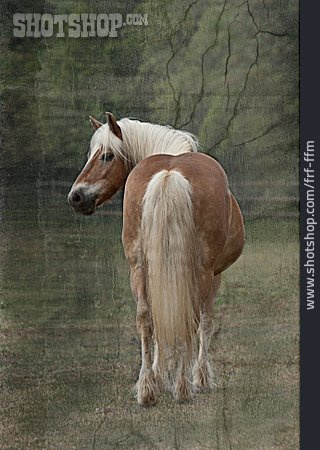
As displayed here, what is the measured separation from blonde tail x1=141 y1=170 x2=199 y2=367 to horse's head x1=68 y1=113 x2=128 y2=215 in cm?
25

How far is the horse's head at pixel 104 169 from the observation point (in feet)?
11.4

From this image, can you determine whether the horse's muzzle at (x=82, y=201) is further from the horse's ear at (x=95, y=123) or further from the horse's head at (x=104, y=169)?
the horse's ear at (x=95, y=123)

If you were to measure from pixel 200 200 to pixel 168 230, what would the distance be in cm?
19

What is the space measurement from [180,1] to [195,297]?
1.23m

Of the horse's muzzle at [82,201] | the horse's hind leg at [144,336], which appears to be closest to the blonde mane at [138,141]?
the horse's muzzle at [82,201]

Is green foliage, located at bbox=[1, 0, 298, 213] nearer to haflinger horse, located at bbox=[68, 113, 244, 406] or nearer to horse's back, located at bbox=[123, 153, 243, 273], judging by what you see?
haflinger horse, located at bbox=[68, 113, 244, 406]

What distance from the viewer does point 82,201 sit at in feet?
11.6

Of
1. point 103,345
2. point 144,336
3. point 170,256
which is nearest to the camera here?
point 170,256

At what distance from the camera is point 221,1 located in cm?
361

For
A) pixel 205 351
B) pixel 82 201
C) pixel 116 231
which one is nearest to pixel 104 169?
pixel 82 201

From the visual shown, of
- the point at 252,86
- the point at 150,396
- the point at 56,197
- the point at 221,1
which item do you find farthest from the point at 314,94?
the point at 150,396

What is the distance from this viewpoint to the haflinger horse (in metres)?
3.22

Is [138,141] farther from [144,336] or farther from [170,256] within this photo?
[144,336]

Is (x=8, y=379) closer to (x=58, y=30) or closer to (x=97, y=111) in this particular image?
(x=97, y=111)
